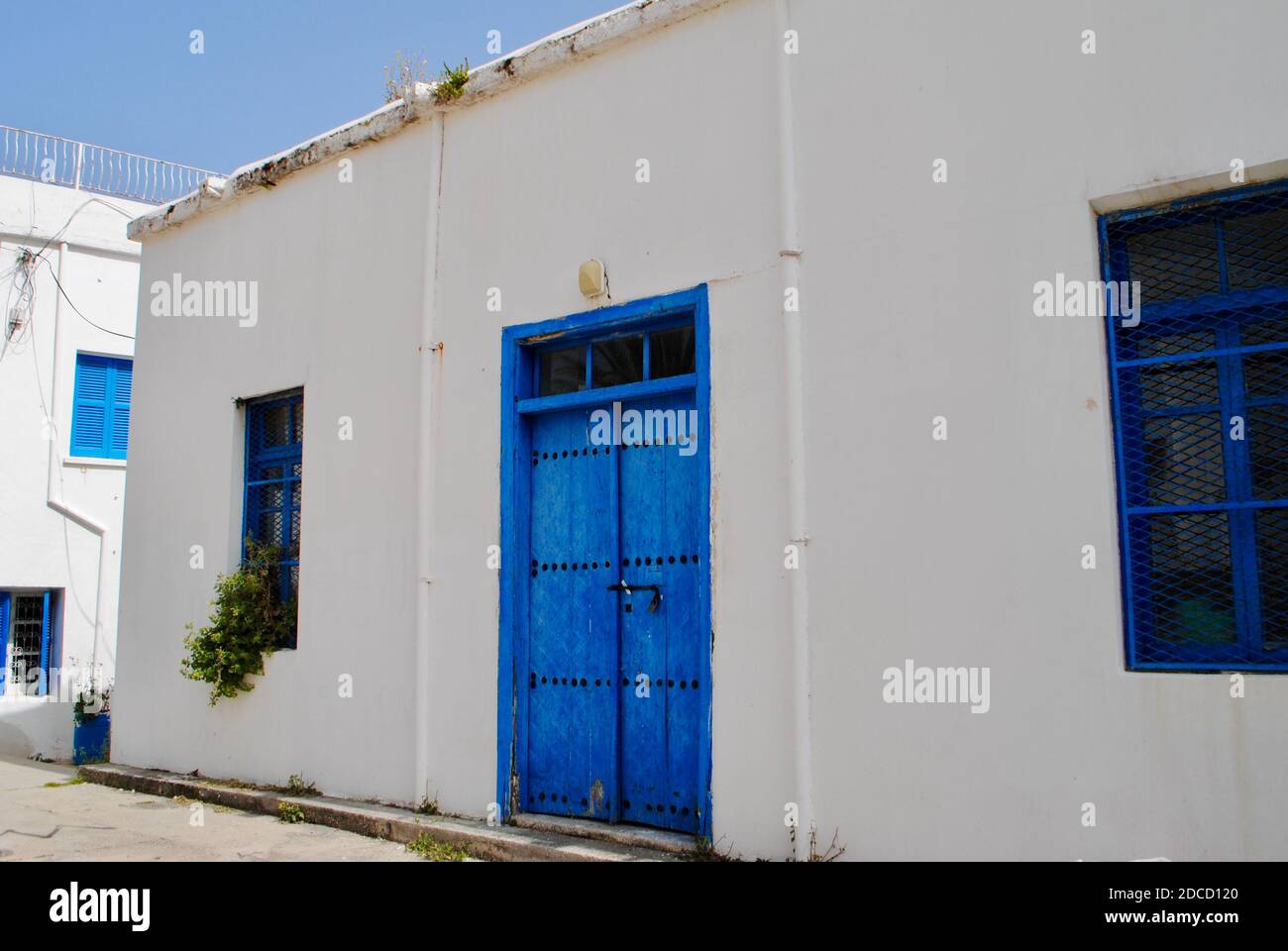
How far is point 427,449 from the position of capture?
6664 mm

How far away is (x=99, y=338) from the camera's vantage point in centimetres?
1363

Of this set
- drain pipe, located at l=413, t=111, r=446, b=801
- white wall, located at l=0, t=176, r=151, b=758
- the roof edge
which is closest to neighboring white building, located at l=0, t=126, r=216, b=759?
white wall, located at l=0, t=176, r=151, b=758

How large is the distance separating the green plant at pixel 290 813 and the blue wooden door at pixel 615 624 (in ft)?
5.30

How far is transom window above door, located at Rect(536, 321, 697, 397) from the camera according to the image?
227 inches

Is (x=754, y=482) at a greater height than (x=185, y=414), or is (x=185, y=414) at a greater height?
(x=185, y=414)

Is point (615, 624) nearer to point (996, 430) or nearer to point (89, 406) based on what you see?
point (996, 430)

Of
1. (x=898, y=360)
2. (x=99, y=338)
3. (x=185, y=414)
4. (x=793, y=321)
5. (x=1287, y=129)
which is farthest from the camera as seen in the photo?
(x=99, y=338)

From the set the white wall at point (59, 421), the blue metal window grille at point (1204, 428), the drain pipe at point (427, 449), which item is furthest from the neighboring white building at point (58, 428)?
the blue metal window grille at point (1204, 428)

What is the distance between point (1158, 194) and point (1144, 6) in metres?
0.74

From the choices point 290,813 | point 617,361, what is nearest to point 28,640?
point 290,813

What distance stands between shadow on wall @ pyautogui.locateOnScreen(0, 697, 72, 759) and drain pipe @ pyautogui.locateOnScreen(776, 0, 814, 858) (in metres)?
10.2

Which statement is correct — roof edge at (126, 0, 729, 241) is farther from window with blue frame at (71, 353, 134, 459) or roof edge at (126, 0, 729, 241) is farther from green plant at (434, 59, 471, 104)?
window with blue frame at (71, 353, 134, 459)
